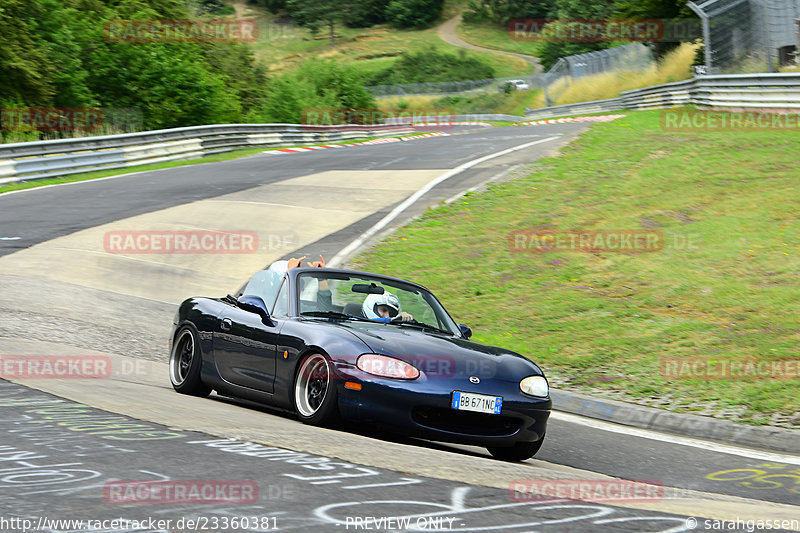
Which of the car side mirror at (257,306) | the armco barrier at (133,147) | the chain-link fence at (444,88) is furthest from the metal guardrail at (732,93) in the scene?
the chain-link fence at (444,88)

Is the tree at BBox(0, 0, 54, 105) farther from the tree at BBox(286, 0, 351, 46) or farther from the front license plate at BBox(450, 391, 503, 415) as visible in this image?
the tree at BBox(286, 0, 351, 46)

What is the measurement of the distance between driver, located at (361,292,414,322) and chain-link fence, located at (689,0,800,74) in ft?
77.8

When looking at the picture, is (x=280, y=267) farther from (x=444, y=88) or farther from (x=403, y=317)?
(x=444, y=88)

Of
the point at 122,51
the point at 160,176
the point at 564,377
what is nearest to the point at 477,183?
the point at 160,176

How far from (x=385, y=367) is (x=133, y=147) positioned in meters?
24.4

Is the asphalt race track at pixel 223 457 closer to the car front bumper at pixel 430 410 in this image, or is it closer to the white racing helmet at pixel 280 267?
the car front bumper at pixel 430 410

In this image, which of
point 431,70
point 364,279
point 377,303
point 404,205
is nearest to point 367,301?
point 377,303

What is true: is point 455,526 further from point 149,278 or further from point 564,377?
point 149,278

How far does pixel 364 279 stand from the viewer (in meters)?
8.16

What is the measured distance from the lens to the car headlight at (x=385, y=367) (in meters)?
6.55

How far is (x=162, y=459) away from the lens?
193 inches

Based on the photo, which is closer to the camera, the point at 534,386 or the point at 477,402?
the point at 477,402

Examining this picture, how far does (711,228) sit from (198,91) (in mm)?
29698

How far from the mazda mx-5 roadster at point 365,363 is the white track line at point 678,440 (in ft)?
4.38
